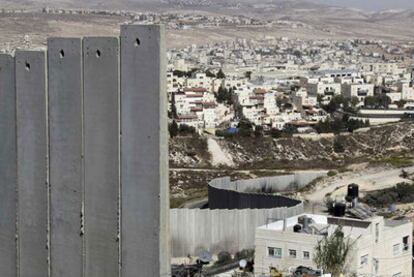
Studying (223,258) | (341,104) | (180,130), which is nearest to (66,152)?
(223,258)

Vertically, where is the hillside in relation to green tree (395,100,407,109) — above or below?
below

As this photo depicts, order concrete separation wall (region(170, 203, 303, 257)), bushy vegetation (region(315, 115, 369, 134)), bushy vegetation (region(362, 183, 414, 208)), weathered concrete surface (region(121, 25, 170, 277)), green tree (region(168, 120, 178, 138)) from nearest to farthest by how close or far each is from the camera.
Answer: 1. weathered concrete surface (region(121, 25, 170, 277))
2. concrete separation wall (region(170, 203, 303, 257))
3. bushy vegetation (region(362, 183, 414, 208))
4. green tree (region(168, 120, 178, 138))
5. bushy vegetation (region(315, 115, 369, 134))

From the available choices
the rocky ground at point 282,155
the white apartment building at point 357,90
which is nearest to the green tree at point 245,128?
the rocky ground at point 282,155

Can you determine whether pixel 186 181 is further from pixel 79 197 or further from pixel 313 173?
pixel 79 197

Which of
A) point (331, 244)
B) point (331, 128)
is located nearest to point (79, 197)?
point (331, 244)

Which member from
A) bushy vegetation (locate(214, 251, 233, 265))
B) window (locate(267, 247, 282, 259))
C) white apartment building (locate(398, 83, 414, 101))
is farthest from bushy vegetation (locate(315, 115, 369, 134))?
window (locate(267, 247, 282, 259))

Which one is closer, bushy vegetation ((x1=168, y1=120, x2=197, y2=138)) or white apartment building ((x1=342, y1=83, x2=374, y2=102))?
bushy vegetation ((x1=168, y1=120, x2=197, y2=138))

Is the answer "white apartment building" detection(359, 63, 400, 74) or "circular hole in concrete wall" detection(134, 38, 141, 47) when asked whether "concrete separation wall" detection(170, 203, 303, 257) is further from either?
"white apartment building" detection(359, 63, 400, 74)
